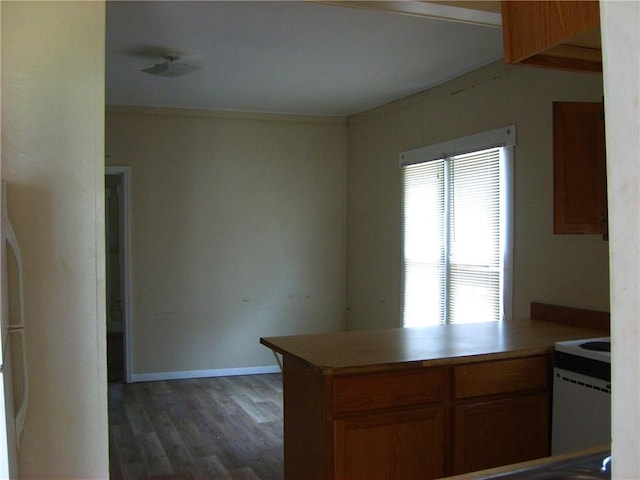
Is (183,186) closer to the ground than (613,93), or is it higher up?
higher up

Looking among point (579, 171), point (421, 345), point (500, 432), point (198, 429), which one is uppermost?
point (579, 171)

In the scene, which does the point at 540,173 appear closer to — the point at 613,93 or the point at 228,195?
the point at 228,195

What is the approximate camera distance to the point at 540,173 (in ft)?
12.6

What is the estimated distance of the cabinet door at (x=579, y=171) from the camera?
2986mm

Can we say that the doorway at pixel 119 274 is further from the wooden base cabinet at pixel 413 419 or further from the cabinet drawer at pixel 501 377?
the cabinet drawer at pixel 501 377

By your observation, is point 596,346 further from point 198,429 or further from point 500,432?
point 198,429

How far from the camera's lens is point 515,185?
4.02 metres

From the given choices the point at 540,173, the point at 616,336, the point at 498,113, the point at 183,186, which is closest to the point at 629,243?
the point at 616,336

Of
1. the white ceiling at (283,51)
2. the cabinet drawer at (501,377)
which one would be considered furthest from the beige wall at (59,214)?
the cabinet drawer at (501,377)

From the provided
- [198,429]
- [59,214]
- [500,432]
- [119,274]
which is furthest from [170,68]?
[119,274]

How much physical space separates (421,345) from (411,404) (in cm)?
38

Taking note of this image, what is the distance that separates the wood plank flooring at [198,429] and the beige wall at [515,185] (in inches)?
56.1

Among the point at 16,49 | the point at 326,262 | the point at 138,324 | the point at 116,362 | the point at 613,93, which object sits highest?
the point at 16,49

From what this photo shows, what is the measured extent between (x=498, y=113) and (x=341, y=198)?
97.8 inches
